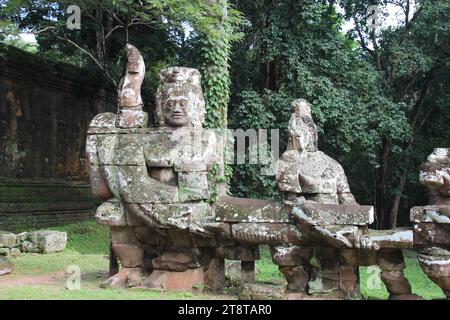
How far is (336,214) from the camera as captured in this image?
6664 mm

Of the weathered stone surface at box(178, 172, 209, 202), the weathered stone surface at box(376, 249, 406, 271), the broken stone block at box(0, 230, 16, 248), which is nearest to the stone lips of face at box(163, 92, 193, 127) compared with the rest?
the weathered stone surface at box(178, 172, 209, 202)

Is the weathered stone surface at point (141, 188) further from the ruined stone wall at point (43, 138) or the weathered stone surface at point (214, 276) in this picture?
the ruined stone wall at point (43, 138)

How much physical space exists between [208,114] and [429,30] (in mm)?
8754

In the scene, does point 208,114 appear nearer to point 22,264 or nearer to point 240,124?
point 240,124

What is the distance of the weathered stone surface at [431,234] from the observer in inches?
248

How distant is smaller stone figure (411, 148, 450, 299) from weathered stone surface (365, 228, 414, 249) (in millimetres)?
103

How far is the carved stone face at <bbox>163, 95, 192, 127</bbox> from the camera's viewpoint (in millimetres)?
7559

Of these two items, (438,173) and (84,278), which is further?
(84,278)

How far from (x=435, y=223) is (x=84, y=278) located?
17.8ft

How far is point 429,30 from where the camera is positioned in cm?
1633

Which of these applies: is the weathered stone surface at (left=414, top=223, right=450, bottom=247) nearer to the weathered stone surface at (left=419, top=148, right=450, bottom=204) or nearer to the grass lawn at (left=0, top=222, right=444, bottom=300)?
the weathered stone surface at (left=419, top=148, right=450, bottom=204)

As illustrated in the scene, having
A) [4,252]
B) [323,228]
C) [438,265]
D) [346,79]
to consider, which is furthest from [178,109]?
[346,79]

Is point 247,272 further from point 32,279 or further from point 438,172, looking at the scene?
point 32,279

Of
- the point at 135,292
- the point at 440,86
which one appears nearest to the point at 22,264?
the point at 135,292
